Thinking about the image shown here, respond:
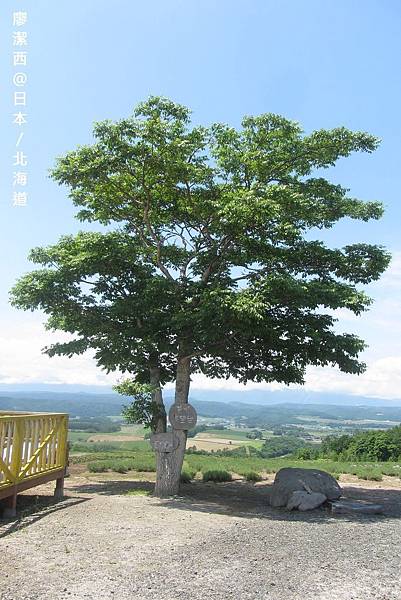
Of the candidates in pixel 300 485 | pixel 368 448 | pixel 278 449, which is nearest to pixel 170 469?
pixel 300 485

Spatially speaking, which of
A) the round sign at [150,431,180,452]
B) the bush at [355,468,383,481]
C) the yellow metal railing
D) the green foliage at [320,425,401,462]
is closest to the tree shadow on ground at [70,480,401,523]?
the round sign at [150,431,180,452]

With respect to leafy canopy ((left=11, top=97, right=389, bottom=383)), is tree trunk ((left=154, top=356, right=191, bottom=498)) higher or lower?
lower

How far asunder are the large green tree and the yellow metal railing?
3.22 meters

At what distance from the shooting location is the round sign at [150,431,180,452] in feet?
57.0

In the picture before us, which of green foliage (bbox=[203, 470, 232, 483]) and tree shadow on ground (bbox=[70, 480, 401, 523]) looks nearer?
tree shadow on ground (bbox=[70, 480, 401, 523])

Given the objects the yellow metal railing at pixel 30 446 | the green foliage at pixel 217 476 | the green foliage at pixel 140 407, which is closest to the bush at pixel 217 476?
the green foliage at pixel 217 476

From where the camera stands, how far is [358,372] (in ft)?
59.7

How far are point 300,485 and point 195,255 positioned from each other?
837cm

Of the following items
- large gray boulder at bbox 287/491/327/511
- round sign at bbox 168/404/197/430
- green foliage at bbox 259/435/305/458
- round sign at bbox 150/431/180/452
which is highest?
round sign at bbox 168/404/197/430

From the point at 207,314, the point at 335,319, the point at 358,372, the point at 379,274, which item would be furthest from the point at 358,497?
the point at 207,314

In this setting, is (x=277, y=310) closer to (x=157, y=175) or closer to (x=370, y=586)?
(x=157, y=175)

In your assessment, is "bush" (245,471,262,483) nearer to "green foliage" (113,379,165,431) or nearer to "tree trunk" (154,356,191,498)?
"tree trunk" (154,356,191,498)

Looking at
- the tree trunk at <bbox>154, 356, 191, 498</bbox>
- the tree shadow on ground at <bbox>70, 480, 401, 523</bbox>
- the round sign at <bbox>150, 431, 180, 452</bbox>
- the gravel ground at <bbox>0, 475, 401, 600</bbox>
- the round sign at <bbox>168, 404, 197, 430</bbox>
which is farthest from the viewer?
the round sign at <bbox>168, 404, 197, 430</bbox>

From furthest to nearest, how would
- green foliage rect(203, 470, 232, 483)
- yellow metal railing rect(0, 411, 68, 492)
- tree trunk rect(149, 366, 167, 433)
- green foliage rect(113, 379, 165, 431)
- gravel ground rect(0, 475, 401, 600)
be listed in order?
green foliage rect(203, 470, 232, 483)
tree trunk rect(149, 366, 167, 433)
green foliage rect(113, 379, 165, 431)
yellow metal railing rect(0, 411, 68, 492)
gravel ground rect(0, 475, 401, 600)
